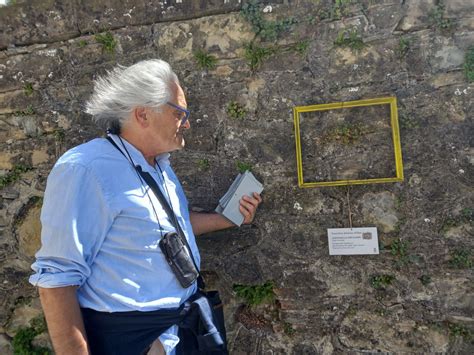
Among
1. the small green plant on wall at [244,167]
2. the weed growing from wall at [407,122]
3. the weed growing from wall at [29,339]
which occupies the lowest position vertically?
the weed growing from wall at [29,339]

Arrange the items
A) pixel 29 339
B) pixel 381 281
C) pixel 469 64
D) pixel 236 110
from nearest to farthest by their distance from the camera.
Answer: pixel 469 64
pixel 381 281
pixel 236 110
pixel 29 339

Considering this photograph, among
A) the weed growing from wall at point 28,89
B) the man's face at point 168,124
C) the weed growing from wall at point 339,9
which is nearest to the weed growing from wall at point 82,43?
the weed growing from wall at point 28,89

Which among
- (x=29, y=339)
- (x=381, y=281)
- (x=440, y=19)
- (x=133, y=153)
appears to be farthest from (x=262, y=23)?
(x=29, y=339)

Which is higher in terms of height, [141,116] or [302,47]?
[302,47]

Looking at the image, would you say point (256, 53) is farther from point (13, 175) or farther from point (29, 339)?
point (29, 339)

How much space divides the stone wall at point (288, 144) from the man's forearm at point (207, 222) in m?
0.13

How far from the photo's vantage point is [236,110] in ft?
8.66

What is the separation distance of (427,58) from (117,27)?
1703mm

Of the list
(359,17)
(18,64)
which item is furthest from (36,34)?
(359,17)

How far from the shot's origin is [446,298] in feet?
7.70

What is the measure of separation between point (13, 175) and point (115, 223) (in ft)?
4.59

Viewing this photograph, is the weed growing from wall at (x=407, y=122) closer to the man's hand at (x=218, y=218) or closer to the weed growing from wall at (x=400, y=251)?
the weed growing from wall at (x=400, y=251)

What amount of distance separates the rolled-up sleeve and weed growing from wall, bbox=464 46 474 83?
5.86 feet

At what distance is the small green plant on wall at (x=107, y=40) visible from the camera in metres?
2.75
